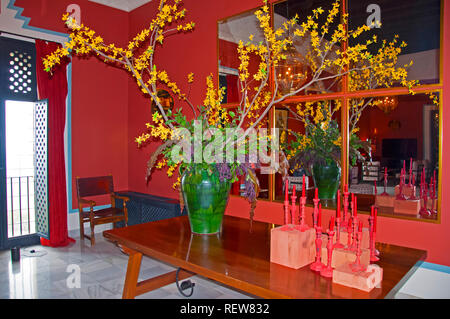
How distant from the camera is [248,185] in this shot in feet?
6.54

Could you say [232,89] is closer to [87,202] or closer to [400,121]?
[400,121]

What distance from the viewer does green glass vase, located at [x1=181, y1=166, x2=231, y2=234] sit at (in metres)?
1.96

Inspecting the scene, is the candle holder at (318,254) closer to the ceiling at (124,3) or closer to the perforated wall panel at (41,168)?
the perforated wall panel at (41,168)

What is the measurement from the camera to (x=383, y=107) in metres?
2.76

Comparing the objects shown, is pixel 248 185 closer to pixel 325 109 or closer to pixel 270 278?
pixel 270 278

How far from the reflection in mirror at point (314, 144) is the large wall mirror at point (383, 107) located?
0.01 metres

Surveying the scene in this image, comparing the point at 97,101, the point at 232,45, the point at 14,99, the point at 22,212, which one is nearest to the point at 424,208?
the point at 232,45

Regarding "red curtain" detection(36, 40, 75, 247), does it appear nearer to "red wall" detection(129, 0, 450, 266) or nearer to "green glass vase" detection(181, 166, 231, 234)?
"red wall" detection(129, 0, 450, 266)

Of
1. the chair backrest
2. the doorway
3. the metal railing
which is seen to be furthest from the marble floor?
the metal railing

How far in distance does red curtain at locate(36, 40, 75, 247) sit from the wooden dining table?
2548 mm

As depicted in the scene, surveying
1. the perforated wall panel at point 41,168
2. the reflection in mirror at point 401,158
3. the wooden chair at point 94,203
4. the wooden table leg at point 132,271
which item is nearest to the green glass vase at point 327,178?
the reflection in mirror at point 401,158

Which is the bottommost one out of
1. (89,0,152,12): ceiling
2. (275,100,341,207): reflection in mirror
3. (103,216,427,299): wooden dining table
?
(103,216,427,299): wooden dining table
